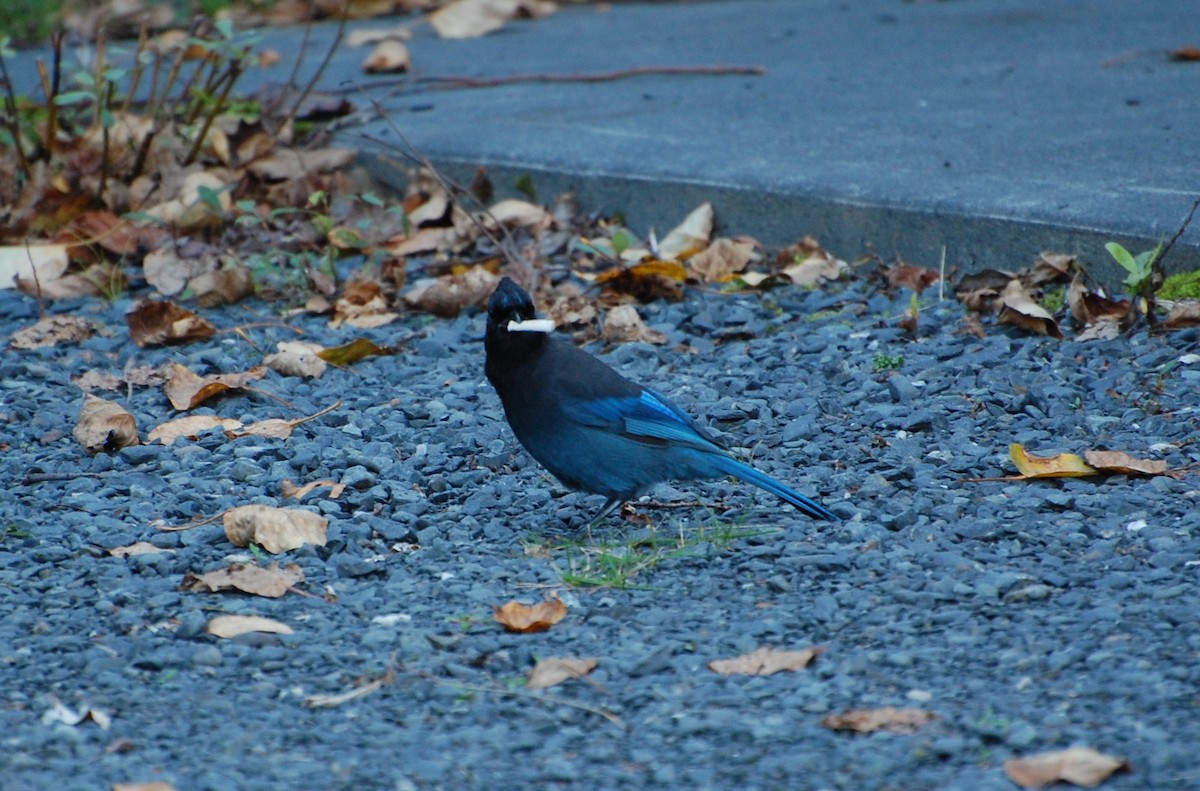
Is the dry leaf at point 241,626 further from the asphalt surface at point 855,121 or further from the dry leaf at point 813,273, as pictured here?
the asphalt surface at point 855,121

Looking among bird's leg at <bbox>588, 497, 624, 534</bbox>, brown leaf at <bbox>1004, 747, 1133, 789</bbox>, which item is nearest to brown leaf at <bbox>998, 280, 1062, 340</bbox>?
bird's leg at <bbox>588, 497, 624, 534</bbox>

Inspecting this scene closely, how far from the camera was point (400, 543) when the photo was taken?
11.7 feet

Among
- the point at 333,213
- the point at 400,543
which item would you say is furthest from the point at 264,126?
the point at 400,543

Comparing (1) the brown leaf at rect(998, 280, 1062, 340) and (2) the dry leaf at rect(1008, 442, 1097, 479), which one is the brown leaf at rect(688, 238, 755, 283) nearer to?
(1) the brown leaf at rect(998, 280, 1062, 340)

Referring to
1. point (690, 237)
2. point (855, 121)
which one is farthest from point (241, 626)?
point (855, 121)

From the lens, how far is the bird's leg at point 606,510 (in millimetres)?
3857

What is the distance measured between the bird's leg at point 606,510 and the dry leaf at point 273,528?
0.69 metres

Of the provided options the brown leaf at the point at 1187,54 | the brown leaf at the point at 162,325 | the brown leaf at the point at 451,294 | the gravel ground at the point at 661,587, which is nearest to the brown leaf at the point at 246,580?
the gravel ground at the point at 661,587

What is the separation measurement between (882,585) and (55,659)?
164cm

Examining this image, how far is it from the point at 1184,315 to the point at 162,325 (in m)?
3.26

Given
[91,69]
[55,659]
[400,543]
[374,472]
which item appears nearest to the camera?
[55,659]

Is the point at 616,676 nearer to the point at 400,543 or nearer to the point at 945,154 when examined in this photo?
the point at 400,543

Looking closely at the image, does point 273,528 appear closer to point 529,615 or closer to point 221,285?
point 529,615

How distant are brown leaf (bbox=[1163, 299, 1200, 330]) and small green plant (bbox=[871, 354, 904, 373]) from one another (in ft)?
2.51
